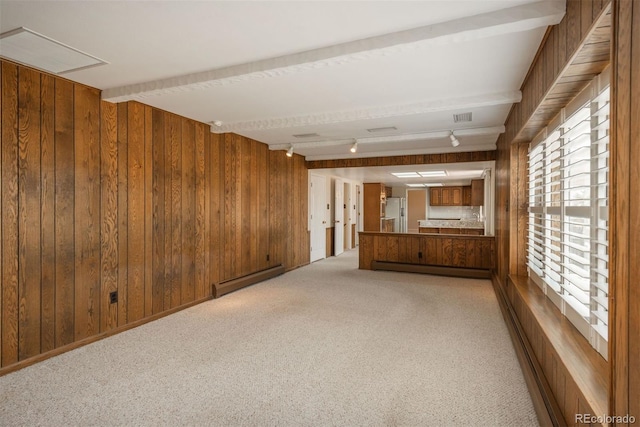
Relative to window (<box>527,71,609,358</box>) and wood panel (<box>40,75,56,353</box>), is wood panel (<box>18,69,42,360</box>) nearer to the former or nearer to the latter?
wood panel (<box>40,75,56,353</box>)

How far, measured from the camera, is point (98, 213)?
10.9 feet

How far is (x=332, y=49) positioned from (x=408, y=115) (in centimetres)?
190

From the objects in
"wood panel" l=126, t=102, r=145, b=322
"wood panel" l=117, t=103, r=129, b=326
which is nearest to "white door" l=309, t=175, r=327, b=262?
"wood panel" l=126, t=102, r=145, b=322

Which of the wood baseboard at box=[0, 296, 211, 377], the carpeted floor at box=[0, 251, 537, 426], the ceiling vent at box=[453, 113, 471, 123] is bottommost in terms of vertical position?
the carpeted floor at box=[0, 251, 537, 426]

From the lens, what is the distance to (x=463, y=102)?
343 centimetres

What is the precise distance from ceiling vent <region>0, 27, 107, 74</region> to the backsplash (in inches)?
452

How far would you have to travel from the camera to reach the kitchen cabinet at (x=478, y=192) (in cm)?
978

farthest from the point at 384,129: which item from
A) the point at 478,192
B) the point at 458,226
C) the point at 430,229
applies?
the point at 430,229

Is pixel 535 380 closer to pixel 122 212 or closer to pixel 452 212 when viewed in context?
pixel 122 212

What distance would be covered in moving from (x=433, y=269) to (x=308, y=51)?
5137 mm

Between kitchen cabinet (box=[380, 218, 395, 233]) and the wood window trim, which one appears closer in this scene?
the wood window trim

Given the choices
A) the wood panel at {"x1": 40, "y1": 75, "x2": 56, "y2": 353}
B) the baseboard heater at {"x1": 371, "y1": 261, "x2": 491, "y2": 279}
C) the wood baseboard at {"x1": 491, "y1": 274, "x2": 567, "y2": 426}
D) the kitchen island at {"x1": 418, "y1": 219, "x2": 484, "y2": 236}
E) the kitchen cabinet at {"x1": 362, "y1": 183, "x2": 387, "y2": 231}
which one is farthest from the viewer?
the kitchen cabinet at {"x1": 362, "y1": 183, "x2": 387, "y2": 231}

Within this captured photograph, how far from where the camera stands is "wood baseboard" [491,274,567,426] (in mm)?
1824

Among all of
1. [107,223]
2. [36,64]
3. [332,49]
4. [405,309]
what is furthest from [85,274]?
[405,309]
